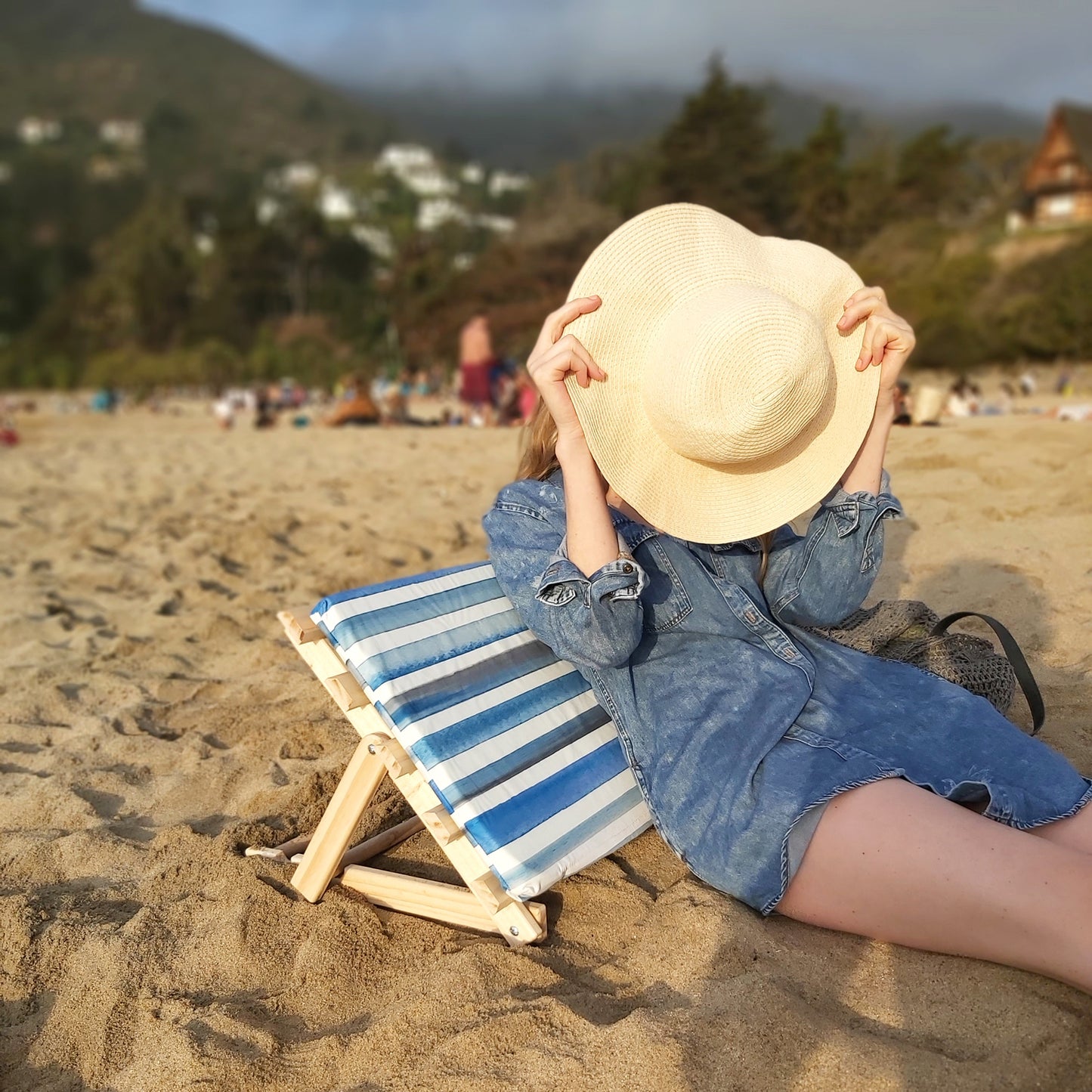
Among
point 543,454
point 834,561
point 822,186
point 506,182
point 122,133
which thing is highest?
point 543,454

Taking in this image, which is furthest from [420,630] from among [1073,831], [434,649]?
[1073,831]

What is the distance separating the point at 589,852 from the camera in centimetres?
209

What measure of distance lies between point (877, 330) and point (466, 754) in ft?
4.53

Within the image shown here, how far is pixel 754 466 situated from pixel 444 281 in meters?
37.6

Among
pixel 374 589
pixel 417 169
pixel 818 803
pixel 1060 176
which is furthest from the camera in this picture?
pixel 417 169

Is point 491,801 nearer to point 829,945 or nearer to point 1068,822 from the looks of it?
point 829,945

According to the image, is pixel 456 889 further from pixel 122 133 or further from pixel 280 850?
pixel 122 133

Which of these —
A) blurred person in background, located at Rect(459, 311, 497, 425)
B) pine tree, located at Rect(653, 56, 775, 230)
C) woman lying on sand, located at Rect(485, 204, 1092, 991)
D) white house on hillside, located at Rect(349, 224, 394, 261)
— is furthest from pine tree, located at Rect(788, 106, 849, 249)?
white house on hillside, located at Rect(349, 224, 394, 261)

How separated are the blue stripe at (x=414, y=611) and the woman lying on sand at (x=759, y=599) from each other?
0.77 ft

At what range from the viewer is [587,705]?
242 centimetres

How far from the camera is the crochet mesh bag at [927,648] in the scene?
2.42 m

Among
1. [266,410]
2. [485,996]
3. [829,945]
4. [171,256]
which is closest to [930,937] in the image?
[829,945]

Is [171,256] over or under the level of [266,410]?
under

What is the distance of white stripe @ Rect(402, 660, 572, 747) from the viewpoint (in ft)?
6.67
